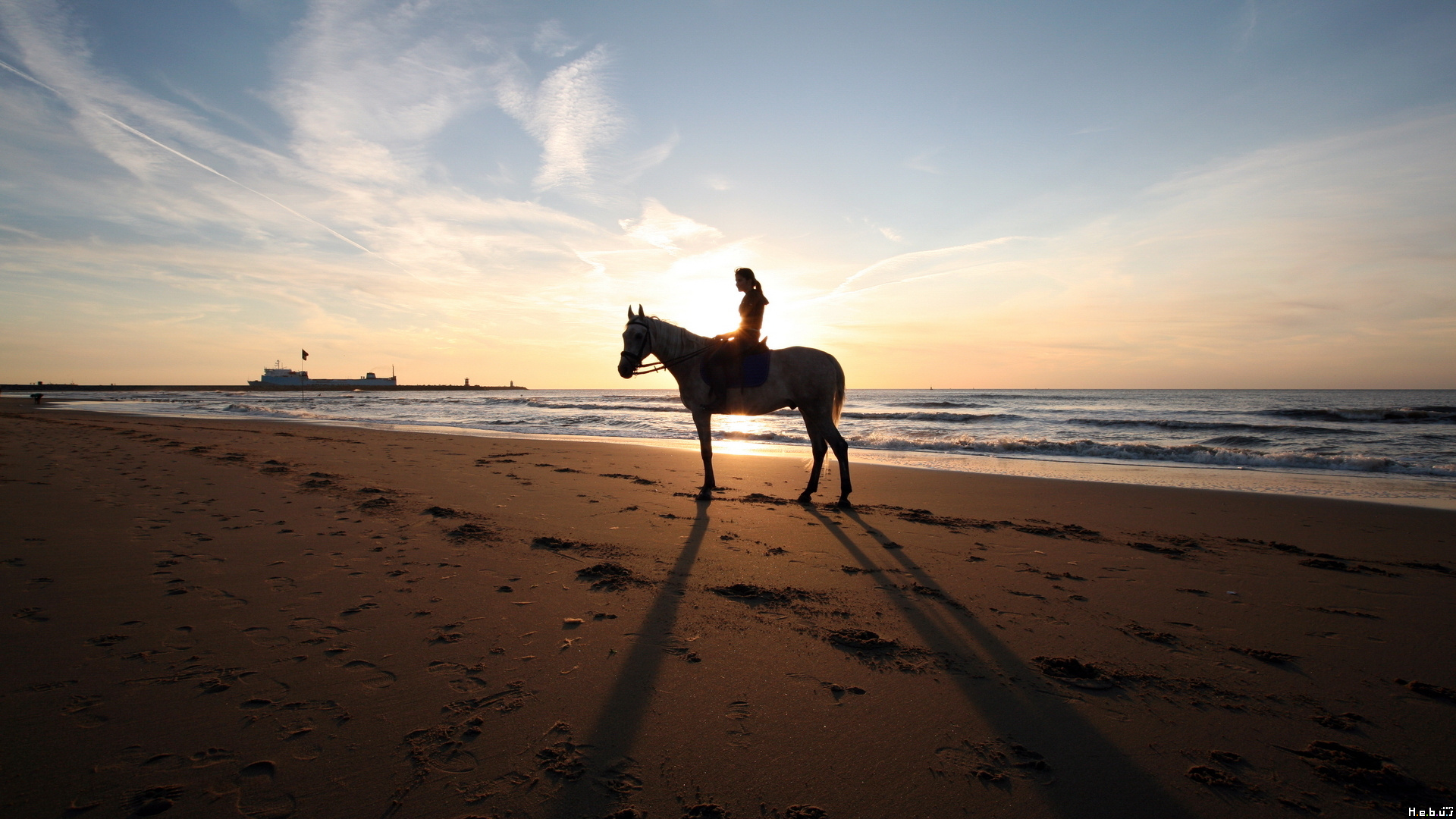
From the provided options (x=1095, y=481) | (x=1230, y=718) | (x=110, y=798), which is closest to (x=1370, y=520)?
(x=1095, y=481)

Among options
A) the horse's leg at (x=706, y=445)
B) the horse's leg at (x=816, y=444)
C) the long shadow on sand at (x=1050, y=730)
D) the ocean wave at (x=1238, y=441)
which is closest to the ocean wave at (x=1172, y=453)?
the ocean wave at (x=1238, y=441)

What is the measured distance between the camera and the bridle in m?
7.25

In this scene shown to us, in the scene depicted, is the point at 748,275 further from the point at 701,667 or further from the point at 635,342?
the point at 701,667

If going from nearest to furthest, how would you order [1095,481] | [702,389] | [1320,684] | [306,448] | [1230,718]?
[1230,718] < [1320,684] < [702,389] < [1095,481] < [306,448]

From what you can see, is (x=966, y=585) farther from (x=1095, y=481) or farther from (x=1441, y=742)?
(x=1095, y=481)

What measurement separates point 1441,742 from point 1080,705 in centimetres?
126

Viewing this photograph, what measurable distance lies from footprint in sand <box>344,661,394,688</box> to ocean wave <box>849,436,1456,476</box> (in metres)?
14.2

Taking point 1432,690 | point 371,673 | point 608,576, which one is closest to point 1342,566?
point 1432,690

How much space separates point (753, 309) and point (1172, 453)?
1190 centimetres

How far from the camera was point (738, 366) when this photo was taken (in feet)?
24.0

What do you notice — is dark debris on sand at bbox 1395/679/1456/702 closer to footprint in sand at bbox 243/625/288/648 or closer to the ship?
footprint in sand at bbox 243/625/288/648

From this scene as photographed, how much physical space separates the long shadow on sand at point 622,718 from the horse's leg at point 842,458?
3633 millimetres

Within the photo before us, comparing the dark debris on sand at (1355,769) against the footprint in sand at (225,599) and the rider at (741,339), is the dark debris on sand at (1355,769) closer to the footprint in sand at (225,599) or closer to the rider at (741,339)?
the footprint in sand at (225,599)

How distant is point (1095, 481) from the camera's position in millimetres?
9289
